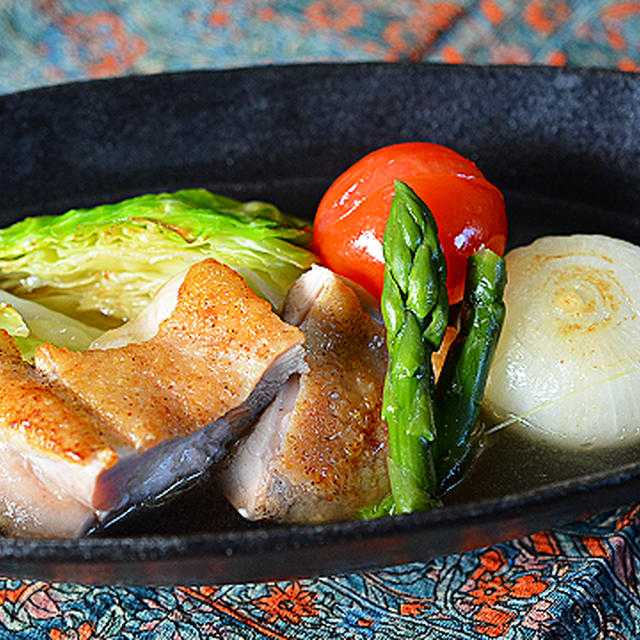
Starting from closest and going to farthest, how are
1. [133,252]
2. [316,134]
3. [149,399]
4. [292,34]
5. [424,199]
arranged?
1. [149,399]
2. [424,199]
3. [133,252]
4. [316,134]
5. [292,34]

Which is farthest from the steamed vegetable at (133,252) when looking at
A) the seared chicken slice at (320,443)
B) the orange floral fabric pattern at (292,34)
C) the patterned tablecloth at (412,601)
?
the orange floral fabric pattern at (292,34)

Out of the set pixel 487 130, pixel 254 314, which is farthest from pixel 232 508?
pixel 487 130

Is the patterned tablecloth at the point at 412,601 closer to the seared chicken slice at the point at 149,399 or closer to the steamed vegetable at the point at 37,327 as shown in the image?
the seared chicken slice at the point at 149,399

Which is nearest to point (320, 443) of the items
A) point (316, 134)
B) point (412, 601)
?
point (412, 601)

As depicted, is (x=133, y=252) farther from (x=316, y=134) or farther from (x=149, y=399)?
(x=316, y=134)

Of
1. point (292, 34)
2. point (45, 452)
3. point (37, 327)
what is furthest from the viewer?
point (292, 34)

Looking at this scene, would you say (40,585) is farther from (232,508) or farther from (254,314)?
(254,314)
